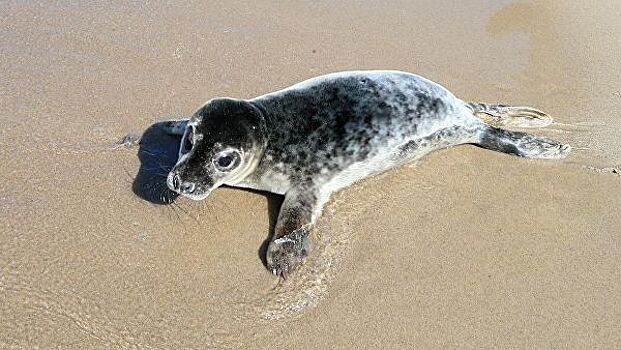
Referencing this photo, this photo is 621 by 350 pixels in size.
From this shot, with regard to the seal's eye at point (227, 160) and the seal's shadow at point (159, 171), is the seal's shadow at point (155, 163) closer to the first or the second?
the seal's shadow at point (159, 171)

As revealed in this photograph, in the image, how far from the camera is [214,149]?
10.7 feet

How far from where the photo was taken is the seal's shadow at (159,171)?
344 centimetres

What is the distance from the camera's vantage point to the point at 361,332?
2.92 m

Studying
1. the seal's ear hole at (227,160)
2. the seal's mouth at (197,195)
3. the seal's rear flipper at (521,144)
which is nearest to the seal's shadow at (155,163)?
the seal's mouth at (197,195)

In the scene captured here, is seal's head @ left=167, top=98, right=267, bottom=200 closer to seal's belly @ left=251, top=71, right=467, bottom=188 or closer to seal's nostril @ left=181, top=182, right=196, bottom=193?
seal's nostril @ left=181, top=182, right=196, bottom=193

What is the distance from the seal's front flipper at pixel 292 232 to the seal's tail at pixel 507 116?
5.46 feet

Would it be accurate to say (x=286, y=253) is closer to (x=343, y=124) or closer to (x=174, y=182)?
(x=174, y=182)

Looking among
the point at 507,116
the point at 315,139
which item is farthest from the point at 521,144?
the point at 315,139

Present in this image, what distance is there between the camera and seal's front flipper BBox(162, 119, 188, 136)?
12.6ft

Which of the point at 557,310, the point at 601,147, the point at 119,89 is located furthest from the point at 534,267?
the point at 119,89

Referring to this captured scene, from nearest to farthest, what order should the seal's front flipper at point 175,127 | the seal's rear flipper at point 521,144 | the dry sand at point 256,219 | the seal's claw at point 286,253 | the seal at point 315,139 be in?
the dry sand at point 256,219 < the seal's claw at point 286,253 < the seal at point 315,139 < the seal's front flipper at point 175,127 < the seal's rear flipper at point 521,144

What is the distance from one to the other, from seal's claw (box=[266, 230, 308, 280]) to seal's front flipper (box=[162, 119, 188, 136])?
42.6 inches

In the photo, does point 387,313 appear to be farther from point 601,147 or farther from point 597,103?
point 597,103

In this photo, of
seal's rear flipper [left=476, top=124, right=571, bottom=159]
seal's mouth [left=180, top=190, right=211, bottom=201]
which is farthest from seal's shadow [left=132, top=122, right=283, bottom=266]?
seal's rear flipper [left=476, top=124, right=571, bottom=159]
